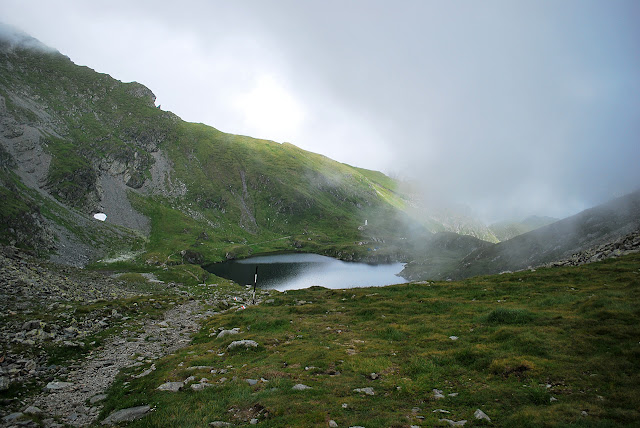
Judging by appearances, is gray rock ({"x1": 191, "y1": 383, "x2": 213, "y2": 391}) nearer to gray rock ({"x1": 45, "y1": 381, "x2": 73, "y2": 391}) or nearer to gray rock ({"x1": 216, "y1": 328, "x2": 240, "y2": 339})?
gray rock ({"x1": 45, "y1": 381, "x2": 73, "y2": 391})

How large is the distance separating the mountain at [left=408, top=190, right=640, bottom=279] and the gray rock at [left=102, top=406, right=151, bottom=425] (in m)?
62.5

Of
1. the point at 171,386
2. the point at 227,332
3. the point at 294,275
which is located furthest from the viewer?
the point at 294,275

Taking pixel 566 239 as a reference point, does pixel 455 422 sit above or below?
below

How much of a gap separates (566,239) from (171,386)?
286ft

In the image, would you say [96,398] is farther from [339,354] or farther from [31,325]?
[31,325]

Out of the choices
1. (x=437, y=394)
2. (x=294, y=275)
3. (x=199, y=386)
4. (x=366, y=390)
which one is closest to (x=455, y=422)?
(x=437, y=394)

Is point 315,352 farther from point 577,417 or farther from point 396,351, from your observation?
point 577,417

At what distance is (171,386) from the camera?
51.8ft

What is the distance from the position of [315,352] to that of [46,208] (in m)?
149

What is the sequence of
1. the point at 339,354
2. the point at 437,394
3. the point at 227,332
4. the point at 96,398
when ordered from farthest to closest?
the point at 227,332 < the point at 339,354 < the point at 96,398 < the point at 437,394

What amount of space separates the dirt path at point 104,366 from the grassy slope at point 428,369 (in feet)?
4.22

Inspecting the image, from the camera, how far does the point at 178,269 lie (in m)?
111

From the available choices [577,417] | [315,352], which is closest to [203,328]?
[315,352]

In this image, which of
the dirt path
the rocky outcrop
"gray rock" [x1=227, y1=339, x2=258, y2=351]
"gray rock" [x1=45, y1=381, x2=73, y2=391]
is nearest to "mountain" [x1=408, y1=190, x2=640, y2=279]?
the rocky outcrop
